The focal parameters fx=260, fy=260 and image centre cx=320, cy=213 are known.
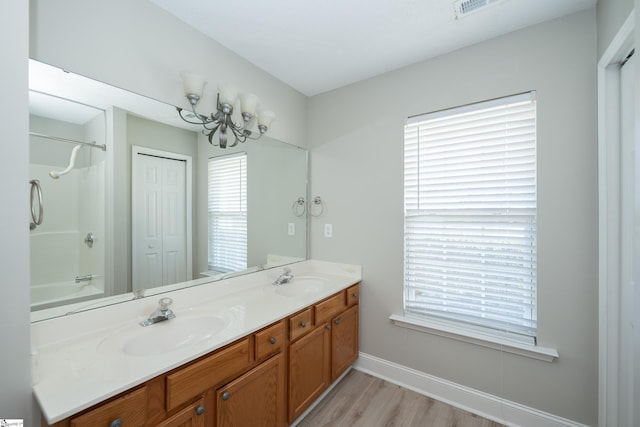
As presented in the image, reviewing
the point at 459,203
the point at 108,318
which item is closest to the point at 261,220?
the point at 108,318

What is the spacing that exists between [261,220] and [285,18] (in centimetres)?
144

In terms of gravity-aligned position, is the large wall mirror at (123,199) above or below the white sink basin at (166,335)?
above

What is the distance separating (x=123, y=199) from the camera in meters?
1.39

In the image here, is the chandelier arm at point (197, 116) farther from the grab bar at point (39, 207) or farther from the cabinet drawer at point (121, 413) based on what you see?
the cabinet drawer at point (121, 413)

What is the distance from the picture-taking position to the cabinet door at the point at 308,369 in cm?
157

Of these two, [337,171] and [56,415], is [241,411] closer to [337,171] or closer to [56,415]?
[56,415]

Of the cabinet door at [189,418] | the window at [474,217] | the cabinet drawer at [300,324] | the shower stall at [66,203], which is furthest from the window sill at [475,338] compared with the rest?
the shower stall at [66,203]

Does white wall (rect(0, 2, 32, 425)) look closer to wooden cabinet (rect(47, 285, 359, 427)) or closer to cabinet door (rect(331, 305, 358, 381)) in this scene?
wooden cabinet (rect(47, 285, 359, 427))

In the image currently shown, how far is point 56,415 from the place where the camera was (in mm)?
717

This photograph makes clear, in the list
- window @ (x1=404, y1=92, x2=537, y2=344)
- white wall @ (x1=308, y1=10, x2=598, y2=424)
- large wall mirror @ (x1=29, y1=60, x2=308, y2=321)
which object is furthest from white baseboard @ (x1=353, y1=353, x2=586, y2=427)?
large wall mirror @ (x1=29, y1=60, x2=308, y2=321)

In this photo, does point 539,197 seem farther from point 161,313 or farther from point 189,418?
point 161,313

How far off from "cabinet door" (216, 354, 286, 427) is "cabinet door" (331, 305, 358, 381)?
1.81 ft

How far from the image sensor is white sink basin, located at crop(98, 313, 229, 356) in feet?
3.79

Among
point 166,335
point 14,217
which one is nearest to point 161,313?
point 166,335
